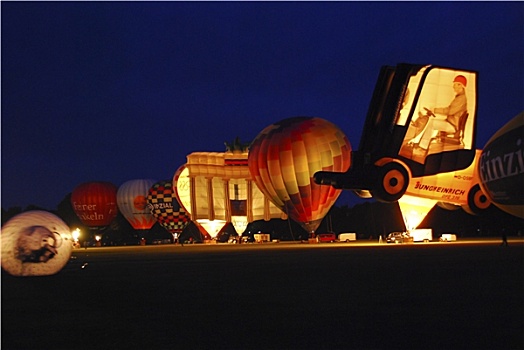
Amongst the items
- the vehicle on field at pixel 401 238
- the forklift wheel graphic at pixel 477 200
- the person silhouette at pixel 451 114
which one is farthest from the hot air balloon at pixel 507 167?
the vehicle on field at pixel 401 238

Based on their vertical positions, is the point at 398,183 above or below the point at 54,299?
above

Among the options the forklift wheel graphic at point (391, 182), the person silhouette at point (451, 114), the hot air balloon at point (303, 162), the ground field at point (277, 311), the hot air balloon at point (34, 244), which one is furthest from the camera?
the hot air balloon at point (303, 162)

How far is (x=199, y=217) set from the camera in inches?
2378

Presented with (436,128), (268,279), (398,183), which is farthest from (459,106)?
(268,279)

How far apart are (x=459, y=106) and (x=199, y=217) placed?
31126 millimetres

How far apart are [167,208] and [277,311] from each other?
5957 centimetres

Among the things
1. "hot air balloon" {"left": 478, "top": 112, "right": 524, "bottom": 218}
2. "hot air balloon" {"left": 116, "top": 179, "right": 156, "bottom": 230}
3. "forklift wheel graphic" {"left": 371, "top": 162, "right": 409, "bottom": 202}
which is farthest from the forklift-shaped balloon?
"hot air balloon" {"left": 116, "top": 179, "right": 156, "bottom": 230}

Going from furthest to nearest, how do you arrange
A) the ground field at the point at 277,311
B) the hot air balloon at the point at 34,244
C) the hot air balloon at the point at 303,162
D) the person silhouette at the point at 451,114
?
the hot air balloon at the point at 303,162 < the person silhouette at the point at 451,114 < the hot air balloon at the point at 34,244 < the ground field at the point at 277,311

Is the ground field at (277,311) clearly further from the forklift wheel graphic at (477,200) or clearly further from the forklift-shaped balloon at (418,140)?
the forklift wheel graphic at (477,200)

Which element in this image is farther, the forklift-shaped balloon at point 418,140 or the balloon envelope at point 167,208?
the balloon envelope at point 167,208

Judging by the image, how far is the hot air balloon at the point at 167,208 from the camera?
67.8 m

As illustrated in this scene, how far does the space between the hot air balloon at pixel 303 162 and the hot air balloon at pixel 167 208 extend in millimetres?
22158

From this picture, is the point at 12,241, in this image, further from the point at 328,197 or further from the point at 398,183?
the point at 328,197

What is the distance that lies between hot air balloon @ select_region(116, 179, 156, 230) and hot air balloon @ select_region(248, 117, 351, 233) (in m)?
29.1
